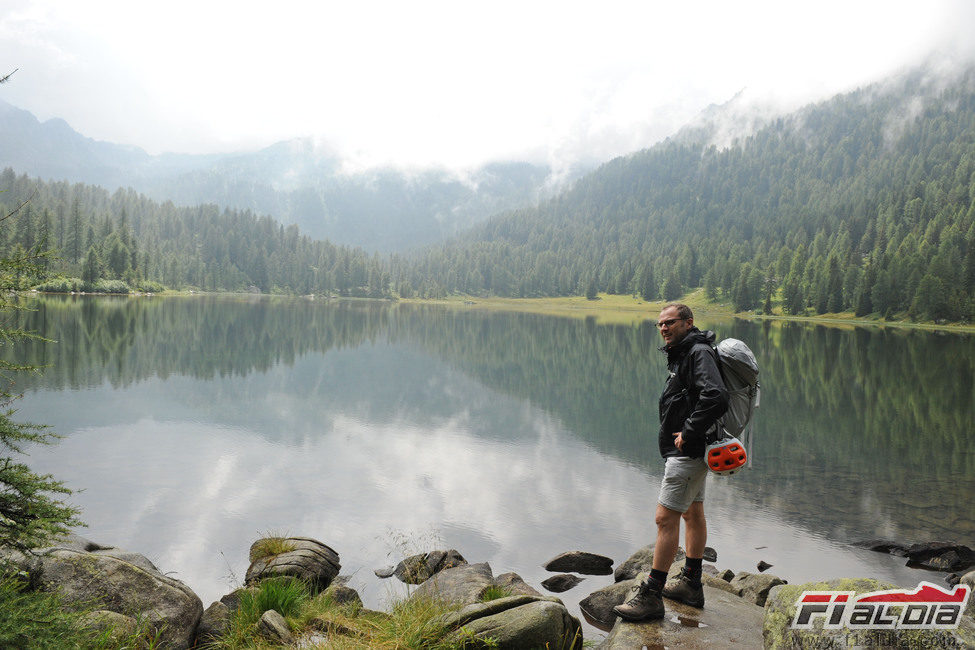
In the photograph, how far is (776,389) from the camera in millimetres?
34188

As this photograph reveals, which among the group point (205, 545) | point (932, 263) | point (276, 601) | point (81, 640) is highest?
point (932, 263)

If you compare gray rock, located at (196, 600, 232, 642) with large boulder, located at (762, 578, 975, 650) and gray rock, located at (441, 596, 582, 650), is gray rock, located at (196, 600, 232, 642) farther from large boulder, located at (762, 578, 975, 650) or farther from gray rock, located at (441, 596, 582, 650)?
large boulder, located at (762, 578, 975, 650)

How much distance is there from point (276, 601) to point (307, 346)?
150 feet

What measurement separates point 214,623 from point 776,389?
33406mm

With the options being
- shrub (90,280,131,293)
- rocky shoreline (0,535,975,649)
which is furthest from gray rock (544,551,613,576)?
shrub (90,280,131,293)

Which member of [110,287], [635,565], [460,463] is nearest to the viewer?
[635,565]

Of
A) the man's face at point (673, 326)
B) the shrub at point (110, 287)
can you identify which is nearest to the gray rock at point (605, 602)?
the man's face at point (673, 326)

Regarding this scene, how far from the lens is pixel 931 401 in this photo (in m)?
30.2

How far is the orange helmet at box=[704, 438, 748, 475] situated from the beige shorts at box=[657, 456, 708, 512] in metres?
0.23

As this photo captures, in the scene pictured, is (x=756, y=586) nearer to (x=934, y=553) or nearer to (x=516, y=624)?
(x=934, y=553)

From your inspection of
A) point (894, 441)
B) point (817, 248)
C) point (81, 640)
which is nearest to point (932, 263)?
point (817, 248)

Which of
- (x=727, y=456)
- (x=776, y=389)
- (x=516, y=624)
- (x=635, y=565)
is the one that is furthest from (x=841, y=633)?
(x=776, y=389)

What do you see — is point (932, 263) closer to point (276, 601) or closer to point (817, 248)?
point (817, 248)

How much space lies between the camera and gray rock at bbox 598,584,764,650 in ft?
21.3
